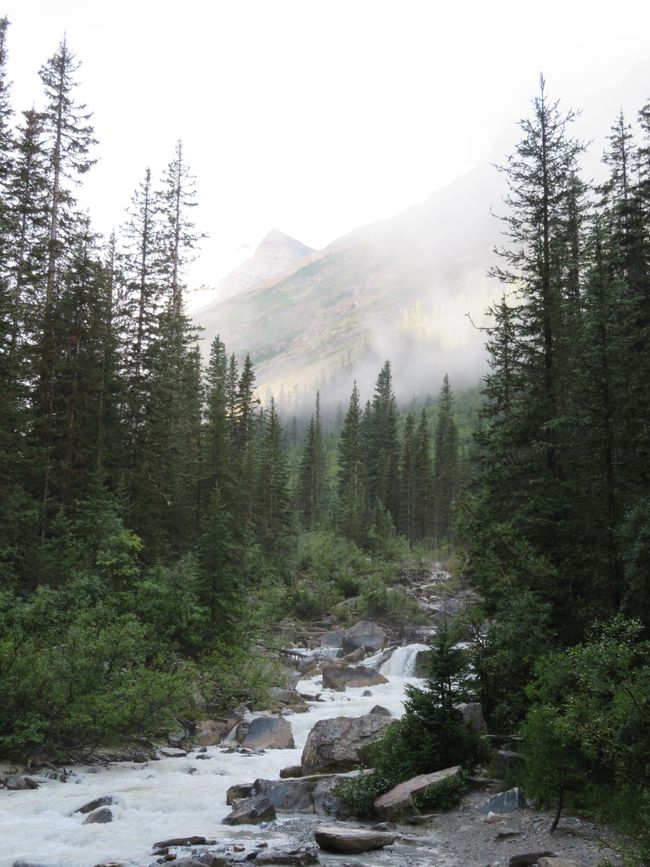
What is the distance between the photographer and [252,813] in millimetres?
12609

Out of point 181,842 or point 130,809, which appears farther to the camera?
point 130,809

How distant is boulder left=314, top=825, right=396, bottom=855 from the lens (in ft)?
34.9

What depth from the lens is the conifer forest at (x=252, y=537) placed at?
13023 mm

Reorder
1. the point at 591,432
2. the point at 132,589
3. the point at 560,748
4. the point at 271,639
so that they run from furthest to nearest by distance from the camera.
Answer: the point at 271,639 < the point at 132,589 < the point at 591,432 < the point at 560,748

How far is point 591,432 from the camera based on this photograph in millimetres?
16047

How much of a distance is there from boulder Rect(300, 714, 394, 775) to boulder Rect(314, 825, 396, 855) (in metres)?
4.57

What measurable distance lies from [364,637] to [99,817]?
24.7 metres

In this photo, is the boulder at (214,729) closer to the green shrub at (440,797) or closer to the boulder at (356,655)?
the green shrub at (440,797)

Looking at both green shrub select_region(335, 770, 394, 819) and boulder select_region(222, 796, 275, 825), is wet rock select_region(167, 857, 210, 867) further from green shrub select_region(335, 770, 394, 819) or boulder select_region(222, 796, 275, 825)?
green shrub select_region(335, 770, 394, 819)

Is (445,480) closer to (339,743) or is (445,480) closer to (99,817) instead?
(339,743)

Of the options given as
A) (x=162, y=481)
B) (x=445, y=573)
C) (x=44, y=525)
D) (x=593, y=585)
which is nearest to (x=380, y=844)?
(x=593, y=585)

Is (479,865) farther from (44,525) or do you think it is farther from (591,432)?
(44,525)

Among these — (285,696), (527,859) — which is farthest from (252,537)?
(527,859)

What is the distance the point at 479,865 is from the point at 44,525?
18995mm
